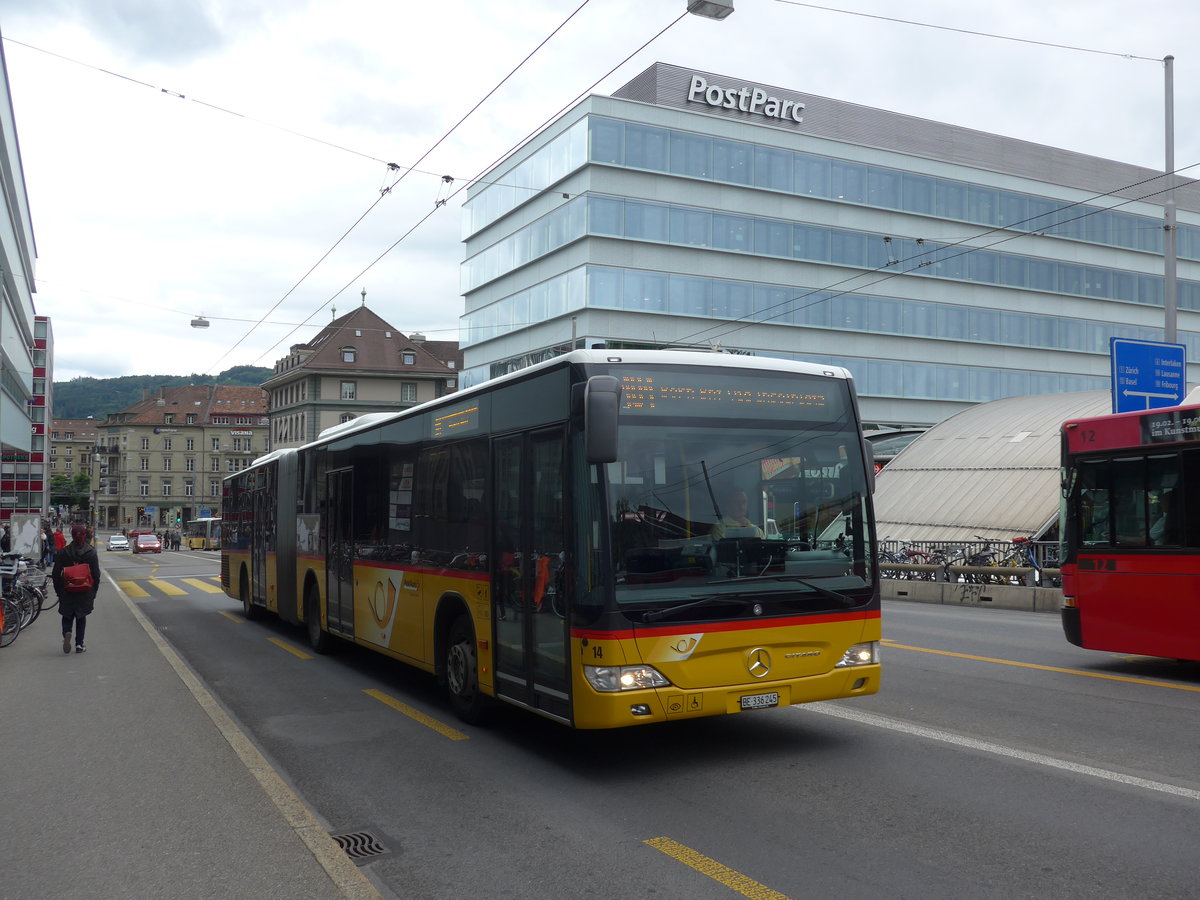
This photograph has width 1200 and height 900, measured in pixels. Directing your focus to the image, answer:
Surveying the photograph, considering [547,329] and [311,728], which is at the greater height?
[547,329]

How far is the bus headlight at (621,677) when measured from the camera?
661 centimetres

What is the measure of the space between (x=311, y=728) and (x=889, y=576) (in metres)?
19.1

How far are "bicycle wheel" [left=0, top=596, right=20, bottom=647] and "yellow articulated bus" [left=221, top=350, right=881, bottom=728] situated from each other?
9781mm

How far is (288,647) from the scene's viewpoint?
14.8 m

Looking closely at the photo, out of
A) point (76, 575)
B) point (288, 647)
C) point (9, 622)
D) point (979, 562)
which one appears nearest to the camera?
point (76, 575)

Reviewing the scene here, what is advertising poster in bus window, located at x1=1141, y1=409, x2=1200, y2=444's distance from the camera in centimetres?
1040

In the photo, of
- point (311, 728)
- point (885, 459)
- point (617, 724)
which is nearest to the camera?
point (617, 724)

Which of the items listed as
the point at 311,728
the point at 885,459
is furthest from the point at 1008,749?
the point at 885,459

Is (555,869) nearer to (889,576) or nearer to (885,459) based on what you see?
(889,576)

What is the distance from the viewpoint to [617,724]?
662cm

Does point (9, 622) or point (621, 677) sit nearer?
point (621, 677)

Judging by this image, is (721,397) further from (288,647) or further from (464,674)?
(288,647)

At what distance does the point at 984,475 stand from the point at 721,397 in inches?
Result: 1101

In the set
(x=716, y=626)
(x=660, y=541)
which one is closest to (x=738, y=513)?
(x=660, y=541)
